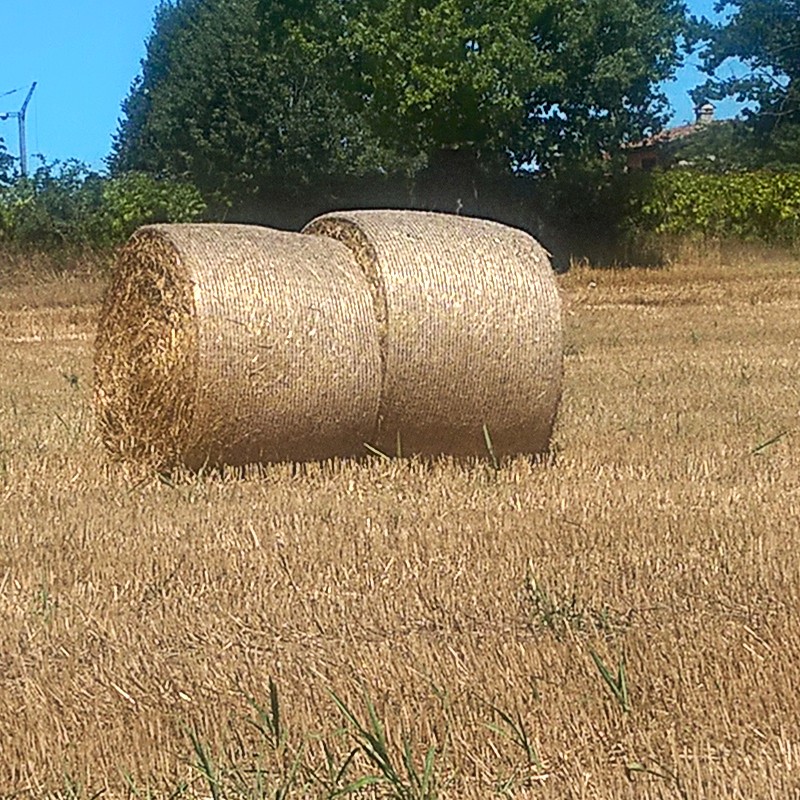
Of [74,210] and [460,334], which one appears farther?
[74,210]

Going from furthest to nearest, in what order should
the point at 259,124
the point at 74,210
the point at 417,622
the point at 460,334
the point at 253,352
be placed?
the point at 259,124
the point at 74,210
the point at 460,334
the point at 253,352
the point at 417,622

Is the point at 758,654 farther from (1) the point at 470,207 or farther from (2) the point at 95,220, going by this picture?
(1) the point at 470,207

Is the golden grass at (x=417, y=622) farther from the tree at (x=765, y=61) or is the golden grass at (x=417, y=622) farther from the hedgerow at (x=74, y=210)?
the tree at (x=765, y=61)

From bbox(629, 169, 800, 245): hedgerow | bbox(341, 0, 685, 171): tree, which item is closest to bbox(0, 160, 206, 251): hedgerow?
bbox(341, 0, 685, 171): tree

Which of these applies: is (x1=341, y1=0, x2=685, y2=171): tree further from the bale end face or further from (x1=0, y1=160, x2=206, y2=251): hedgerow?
the bale end face

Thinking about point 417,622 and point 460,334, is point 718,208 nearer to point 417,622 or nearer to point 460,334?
point 460,334

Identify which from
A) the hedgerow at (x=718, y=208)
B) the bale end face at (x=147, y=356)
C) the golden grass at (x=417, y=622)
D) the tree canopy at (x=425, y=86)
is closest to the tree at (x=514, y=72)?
the tree canopy at (x=425, y=86)

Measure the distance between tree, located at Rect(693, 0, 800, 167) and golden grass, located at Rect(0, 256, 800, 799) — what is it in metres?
34.0

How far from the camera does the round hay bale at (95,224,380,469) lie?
7.28 meters

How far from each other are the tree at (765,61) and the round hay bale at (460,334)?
1291 inches

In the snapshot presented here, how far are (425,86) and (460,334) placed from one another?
20153 millimetres

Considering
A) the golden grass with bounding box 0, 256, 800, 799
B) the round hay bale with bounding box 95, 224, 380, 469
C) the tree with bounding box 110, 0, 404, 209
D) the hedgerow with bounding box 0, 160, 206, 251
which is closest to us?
the golden grass with bounding box 0, 256, 800, 799

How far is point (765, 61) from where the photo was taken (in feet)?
133

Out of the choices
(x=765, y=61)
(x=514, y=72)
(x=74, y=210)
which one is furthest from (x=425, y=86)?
(x=765, y=61)
